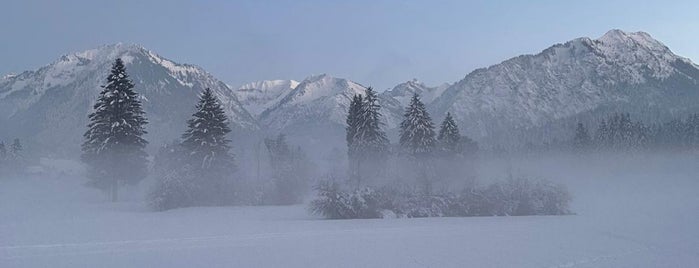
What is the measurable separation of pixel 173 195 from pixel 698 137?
310 feet

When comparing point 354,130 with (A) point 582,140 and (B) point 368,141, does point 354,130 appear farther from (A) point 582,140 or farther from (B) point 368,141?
(A) point 582,140

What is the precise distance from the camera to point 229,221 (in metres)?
30.0

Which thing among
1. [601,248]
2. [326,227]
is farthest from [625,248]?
[326,227]

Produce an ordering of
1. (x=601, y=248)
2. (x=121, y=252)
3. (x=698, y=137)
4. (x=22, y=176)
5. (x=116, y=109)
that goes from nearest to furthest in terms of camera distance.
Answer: (x=121, y=252)
(x=601, y=248)
(x=116, y=109)
(x=22, y=176)
(x=698, y=137)

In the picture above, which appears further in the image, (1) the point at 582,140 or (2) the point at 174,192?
(1) the point at 582,140

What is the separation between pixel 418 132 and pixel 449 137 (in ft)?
20.1

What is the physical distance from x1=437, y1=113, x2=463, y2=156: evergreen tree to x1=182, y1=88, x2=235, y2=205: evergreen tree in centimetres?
2366

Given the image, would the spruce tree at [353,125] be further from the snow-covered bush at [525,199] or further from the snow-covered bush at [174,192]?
the snow-covered bush at [174,192]

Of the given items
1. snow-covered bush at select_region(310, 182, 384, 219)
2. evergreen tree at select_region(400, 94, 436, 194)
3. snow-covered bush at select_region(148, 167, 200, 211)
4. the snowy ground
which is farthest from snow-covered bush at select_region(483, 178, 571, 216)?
snow-covered bush at select_region(148, 167, 200, 211)

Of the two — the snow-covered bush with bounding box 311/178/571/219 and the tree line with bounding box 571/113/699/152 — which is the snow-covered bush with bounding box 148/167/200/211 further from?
the tree line with bounding box 571/113/699/152

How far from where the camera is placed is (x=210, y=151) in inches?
1837

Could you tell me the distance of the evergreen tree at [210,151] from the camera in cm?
4547

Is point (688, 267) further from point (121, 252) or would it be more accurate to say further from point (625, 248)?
point (121, 252)

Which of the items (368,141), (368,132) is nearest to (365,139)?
(368,141)
